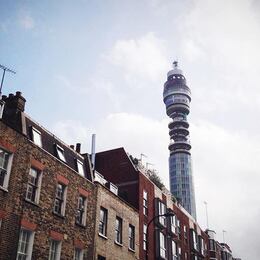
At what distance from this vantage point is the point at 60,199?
25625 mm

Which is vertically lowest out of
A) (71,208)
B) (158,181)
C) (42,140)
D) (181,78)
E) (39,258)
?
(39,258)

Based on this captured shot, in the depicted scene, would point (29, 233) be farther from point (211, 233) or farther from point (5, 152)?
Result: point (211, 233)

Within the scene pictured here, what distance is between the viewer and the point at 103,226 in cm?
3056

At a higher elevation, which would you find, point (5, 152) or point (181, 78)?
point (181, 78)

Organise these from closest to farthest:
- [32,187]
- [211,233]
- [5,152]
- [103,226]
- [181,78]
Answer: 1. [5,152]
2. [32,187]
3. [103,226]
4. [211,233]
5. [181,78]

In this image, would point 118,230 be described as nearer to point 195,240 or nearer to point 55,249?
point 55,249

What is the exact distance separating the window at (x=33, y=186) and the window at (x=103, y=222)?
8.12m

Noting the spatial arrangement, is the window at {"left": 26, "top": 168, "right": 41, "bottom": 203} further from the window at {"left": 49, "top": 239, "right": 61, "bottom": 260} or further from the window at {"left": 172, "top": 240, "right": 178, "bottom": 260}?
the window at {"left": 172, "top": 240, "right": 178, "bottom": 260}

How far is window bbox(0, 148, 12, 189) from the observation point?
2095 cm

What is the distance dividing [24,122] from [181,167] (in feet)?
475

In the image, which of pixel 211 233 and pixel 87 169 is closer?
pixel 87 169

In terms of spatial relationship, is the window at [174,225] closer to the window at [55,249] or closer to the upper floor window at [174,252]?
the upper floor window at [174,252]

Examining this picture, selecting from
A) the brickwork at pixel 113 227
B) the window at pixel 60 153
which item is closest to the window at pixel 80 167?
the brickwork at pixel 113 227

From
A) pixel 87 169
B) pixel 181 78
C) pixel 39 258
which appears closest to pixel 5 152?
pixel 39 258
